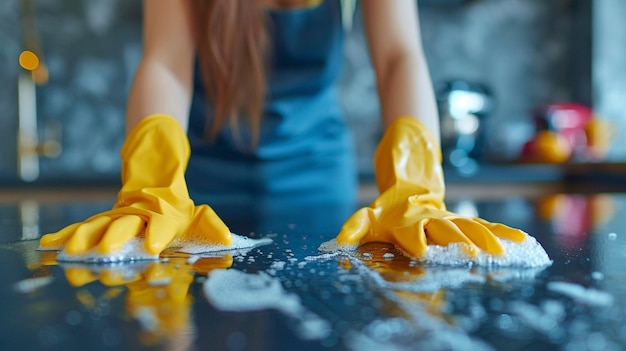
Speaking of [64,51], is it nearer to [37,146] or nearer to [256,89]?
[37,146]

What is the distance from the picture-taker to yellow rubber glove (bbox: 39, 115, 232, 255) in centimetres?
56

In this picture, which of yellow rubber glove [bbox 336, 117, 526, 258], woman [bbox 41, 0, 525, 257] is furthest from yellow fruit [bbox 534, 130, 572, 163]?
yellow rubber glove [bbox 336, 117, 526, 258]

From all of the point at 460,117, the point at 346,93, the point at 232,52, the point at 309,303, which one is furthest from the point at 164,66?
the point at 346,93

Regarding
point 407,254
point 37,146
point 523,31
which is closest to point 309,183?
point 407,254

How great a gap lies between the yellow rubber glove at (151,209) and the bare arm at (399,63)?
33cm

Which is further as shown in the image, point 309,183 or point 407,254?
point 309,183

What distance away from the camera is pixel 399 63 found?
943 millimetres

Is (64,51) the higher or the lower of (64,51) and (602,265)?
the higher

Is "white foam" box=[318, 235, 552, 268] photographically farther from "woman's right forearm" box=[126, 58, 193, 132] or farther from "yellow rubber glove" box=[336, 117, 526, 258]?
"woman's right forearm" box=[126, 58, 193, 132]

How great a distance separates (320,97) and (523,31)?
1926 millimetres

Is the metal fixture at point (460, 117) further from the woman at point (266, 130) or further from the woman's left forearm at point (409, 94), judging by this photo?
the woman's left forearm at point (409, 94)

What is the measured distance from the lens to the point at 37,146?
2.58m

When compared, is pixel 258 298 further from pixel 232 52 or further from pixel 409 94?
pixel 232 52

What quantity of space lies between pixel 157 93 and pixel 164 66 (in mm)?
94
